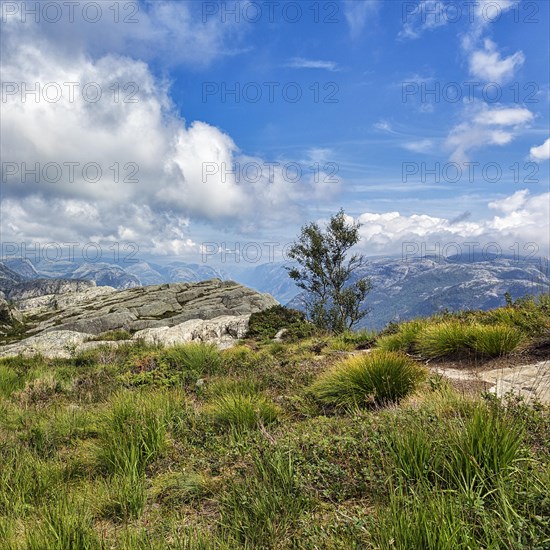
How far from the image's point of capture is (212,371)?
484 inches

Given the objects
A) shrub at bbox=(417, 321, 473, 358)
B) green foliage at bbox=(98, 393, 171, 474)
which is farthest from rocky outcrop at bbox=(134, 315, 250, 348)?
green foliage at bbox=(98, 393, 171, 474)

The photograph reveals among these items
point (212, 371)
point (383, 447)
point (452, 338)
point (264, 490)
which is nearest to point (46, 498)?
point (264, 490)

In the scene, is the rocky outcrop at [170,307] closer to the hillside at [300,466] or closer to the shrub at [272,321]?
the shrub at [272,321]

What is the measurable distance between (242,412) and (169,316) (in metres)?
49.2

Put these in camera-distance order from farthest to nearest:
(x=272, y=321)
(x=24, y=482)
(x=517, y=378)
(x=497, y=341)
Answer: (x=272, y=321)
(x=497, y=341)
(x=517, y=378)
(x=24, y=482)

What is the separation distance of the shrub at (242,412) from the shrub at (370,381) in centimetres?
125

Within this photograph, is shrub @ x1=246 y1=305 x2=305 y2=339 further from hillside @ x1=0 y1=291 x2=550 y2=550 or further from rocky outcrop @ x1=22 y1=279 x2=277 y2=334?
hillside @ x1=0 y1=291 x2=550 y2=550

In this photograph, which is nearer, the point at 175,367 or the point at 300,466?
the point at 300,466

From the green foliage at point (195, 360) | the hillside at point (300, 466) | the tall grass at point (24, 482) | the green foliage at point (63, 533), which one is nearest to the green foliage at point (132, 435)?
the hillside at point (300, 466)

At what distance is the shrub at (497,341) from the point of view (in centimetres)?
899

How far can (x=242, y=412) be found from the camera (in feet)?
20.8

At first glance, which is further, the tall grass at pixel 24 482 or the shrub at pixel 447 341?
the shrub at pixel 447 341

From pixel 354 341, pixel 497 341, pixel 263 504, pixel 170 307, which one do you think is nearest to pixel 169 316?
pixel 170 307

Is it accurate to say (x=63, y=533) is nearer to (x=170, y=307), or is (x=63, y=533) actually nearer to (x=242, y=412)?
(x=242, y=412)
